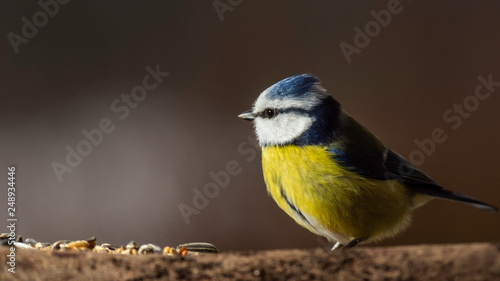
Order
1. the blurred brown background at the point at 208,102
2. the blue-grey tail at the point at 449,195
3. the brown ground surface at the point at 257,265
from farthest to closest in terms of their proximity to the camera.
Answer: the blurred brown background at the point at 208,102, the blue-grey tail at the point at 449,195, the brown ground surface at the point at 257,265

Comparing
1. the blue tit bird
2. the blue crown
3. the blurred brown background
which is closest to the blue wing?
the blue tit bird

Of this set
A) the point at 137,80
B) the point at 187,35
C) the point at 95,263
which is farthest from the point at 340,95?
the point at 95,263

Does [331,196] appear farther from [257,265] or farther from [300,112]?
[257,265]

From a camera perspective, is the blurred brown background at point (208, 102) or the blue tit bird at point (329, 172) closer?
the blue tit bird at point (329, 172)

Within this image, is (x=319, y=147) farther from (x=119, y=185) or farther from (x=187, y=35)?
(x=119, y=185)

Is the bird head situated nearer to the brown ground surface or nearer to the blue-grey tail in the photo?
the blue-grey tail

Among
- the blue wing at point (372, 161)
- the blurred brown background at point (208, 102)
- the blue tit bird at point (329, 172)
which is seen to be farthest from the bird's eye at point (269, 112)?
the blurred brown background at point (208, 102)

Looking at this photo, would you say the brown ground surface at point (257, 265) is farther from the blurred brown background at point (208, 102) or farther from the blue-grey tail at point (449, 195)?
the blurred brown background at point (208, 102)
